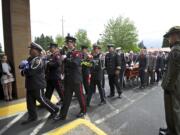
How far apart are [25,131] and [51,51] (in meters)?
2.59

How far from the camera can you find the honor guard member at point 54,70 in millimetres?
6775

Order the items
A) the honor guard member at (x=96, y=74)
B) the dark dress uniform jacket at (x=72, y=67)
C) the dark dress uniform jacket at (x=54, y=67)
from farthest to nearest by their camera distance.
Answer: the honor guard member at (x=96, y=74) → the dark dress uniform jacket at (x=54, y=67) → the dark dress uniform jacket at (x=72, y=67)

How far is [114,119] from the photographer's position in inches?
236

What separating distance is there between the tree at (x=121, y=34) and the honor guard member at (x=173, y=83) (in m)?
40.0

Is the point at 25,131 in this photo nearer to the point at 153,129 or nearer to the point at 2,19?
the point at 153,129

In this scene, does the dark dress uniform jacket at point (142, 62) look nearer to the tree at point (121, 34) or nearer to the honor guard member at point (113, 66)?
the honor guard member at point (113, 66)

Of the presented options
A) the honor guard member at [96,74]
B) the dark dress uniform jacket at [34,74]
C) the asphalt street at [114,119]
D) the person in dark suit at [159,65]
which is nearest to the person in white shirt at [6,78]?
the asphalt street at [114,119]

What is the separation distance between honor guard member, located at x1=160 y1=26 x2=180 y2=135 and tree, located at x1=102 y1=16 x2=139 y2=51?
131 feet

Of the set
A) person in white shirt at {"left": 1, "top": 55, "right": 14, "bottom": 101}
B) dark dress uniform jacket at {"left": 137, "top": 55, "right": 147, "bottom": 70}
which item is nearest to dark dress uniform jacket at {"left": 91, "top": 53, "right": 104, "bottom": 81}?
person in white shirt at {"left": 1, "top": 55, "right": 14, "bottom": 101}

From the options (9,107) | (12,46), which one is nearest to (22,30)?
(12,46)

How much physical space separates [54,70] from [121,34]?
39.2m

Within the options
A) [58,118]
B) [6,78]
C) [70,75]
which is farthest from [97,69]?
[6,78]

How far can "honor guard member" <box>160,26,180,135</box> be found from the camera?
13.6 feet

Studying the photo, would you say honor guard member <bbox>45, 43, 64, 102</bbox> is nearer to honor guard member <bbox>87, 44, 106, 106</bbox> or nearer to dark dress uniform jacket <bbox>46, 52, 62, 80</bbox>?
dark dress uniform jacket <bbox>46, 52, 62, 80</bbox>
